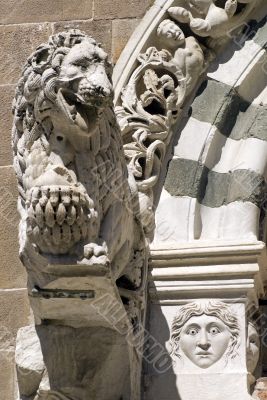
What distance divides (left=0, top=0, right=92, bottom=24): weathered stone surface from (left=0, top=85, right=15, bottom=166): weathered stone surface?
0.89 feet

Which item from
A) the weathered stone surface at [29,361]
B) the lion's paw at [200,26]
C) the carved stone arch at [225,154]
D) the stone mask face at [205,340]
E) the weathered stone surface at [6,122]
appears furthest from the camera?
the weathered stone surface at [6,122]

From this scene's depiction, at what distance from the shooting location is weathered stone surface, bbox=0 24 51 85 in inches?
213

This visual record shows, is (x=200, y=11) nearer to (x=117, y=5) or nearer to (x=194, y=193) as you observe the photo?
(x=117, y=5)

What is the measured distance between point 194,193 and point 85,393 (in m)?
0.79

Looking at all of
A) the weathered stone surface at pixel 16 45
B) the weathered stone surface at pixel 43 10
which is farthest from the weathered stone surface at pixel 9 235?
the weathered stone surface at pixel 43 10

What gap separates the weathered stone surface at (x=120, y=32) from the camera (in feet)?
17.4

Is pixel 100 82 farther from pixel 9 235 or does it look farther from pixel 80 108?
pixel 9 235

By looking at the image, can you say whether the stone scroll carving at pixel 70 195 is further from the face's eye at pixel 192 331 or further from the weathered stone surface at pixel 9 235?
the weathered stone surface at pixel 9 235

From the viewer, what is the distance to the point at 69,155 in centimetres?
437

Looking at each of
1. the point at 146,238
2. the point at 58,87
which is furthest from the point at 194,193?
the point at 58,87

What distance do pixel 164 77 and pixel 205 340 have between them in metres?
0.94

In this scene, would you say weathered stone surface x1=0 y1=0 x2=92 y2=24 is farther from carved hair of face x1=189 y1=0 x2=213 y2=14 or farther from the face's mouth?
the face's mouth

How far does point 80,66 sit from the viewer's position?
170 inches

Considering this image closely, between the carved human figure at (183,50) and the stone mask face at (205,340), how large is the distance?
2.77ft
